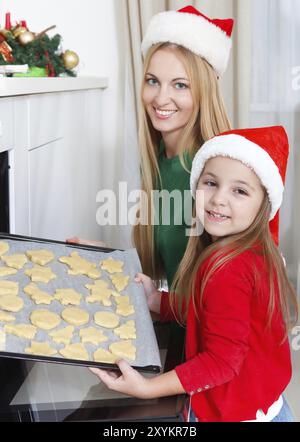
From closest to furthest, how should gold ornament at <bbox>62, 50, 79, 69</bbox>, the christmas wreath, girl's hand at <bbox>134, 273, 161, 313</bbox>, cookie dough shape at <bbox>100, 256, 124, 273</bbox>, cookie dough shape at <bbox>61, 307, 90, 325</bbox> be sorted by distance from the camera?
cookie dough shape at <bbox>61, 307, 90, 325</bbox> < cookie dough shape at <bbox>100, 256, 124, 273</bbox> < girl's hand at <bbox>134, 273, 161, 313</bbox> < the christmas wreath < gold ornament at <bbox>62, 50, 79, 69</bbox>

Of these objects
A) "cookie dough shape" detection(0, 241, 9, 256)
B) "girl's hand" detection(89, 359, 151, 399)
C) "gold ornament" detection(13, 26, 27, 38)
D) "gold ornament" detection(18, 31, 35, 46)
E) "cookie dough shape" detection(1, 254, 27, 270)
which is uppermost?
"gold ornament" detection(13, 26, 27, 38)

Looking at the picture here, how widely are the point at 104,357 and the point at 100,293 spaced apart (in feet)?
0.63

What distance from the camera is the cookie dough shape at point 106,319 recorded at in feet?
3.48

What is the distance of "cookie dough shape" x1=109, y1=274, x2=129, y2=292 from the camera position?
3.99 feet

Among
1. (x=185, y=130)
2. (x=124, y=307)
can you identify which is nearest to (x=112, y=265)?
(x=124, y=307)

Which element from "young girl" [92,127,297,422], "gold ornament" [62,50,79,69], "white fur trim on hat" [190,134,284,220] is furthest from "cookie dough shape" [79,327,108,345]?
"gold ornament" [62,50,79,69]

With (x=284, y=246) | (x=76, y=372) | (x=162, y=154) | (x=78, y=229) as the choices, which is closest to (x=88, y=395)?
(x=76, y=372)

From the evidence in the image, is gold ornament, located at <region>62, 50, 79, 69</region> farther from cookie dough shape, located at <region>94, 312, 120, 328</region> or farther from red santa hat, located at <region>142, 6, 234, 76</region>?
cookie dough shape, located at <region>94, 312, 120, 328</region>

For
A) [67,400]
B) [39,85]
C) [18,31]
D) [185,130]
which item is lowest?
[67,400]

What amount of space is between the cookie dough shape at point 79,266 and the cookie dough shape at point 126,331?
185 mm

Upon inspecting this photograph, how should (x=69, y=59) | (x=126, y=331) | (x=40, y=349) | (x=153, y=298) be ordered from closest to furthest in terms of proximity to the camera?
(x=40, y=349), (x=126, y=331), (x=153, y=298), (x=69, y=59)

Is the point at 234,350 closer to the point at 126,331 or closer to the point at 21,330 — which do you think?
the point at 126,331

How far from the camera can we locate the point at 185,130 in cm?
160

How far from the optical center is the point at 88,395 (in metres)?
1.04
